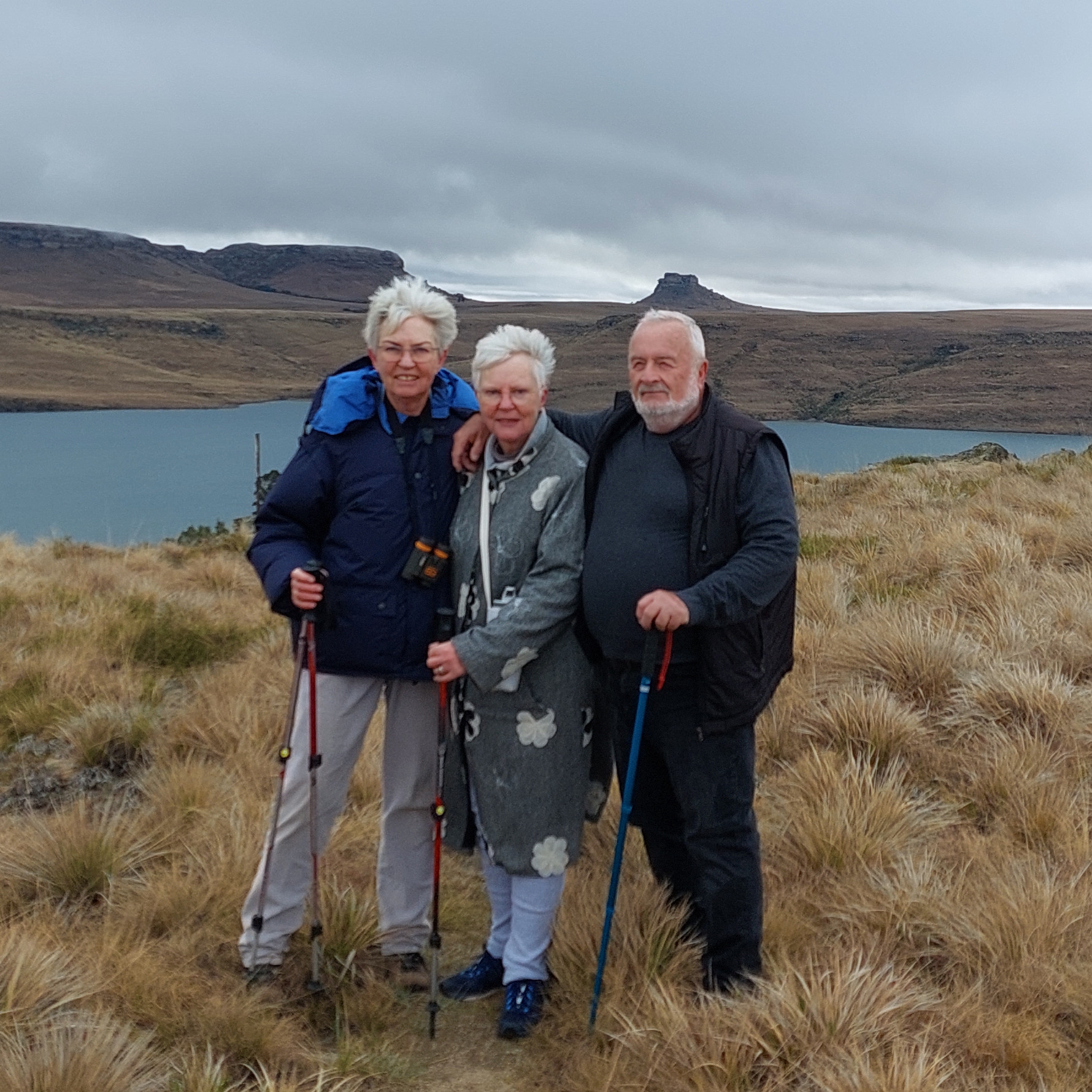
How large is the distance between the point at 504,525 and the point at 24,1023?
1712mm

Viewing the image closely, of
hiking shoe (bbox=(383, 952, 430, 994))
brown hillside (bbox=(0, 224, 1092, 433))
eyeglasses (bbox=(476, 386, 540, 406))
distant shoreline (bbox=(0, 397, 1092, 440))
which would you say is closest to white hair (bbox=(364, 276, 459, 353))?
eyeglasses (bbox=(476, 386, 540, 406))

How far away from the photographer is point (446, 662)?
105 inches

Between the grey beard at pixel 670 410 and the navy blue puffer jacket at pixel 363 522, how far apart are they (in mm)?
622

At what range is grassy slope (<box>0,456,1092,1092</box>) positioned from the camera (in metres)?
2.50

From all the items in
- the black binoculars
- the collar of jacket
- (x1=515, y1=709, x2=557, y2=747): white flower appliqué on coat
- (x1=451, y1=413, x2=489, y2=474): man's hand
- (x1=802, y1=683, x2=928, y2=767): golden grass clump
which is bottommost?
(x1=802, y1=683, x2=928, y2=767): golden grass clump

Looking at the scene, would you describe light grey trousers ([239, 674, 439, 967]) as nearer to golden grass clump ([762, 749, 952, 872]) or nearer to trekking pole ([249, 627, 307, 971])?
trekking pole ([249, 627, 307, 971])

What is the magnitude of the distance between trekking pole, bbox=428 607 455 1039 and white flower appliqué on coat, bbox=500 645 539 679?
23cm

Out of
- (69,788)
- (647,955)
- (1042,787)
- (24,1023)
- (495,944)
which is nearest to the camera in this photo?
(24,1023)

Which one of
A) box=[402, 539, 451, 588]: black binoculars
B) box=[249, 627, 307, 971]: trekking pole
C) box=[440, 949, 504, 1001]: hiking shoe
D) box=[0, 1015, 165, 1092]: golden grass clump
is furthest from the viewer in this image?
box=[440, 949, 504, 1001]: hiking shoe

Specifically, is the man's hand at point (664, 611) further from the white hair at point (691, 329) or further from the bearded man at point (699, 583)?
the white hair at point (691, 329)

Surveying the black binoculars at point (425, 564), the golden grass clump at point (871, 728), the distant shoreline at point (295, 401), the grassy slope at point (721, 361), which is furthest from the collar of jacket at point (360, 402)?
the grassy slope at point (721, 361)

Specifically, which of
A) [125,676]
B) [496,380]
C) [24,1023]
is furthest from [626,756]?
[125,676]

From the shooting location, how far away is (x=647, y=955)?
117 inches

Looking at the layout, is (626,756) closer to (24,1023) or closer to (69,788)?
(24,1023)
